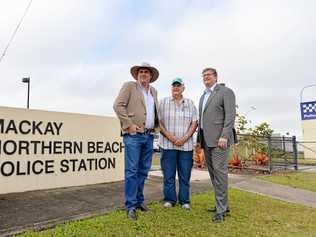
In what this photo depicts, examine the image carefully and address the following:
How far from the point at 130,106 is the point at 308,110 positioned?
1761 centimetres

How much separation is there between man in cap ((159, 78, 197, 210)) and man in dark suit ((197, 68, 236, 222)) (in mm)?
248

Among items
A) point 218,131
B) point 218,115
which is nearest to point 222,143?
point 218,131

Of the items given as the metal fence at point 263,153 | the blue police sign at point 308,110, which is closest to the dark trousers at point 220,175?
the metal fence at point 263,153

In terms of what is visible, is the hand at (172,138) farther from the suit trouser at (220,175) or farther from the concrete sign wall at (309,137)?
the concrete sign wall at (309,137)

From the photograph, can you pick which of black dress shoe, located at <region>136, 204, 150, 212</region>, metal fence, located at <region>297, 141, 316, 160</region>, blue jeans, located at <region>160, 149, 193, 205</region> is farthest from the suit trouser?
metal fence, located at <region>297, 141, 316, 160</region>

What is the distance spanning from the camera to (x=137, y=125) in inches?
162

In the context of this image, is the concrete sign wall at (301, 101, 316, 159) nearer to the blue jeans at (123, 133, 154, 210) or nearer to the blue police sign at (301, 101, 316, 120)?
the blue police sign at (301, 101, 316, 120)

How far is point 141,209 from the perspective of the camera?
170 inches

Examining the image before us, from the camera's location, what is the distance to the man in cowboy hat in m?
4.02

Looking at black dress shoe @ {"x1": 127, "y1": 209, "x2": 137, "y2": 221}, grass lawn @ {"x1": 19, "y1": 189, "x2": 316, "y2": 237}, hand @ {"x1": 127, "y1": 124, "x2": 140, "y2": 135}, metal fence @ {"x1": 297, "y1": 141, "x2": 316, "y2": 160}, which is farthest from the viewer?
metal fence @ {"x1": 297, "y1": 141, "x2": 316, "y2": 160}

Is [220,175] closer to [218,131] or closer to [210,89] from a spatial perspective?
[218,131]

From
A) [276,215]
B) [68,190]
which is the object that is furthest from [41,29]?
[276,215]

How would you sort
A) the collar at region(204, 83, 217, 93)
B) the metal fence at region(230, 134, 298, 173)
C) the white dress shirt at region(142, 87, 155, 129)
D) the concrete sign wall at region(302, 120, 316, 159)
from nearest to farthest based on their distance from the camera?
the white dress shirt at region(142, 87, 155, 129), the collar at region(204, 83, 217, 93), the metal fence at region(230, 134, 298, 173), the concrete sign wall at region(302, 120, 316, 159)

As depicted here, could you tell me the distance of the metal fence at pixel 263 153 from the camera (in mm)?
11070
